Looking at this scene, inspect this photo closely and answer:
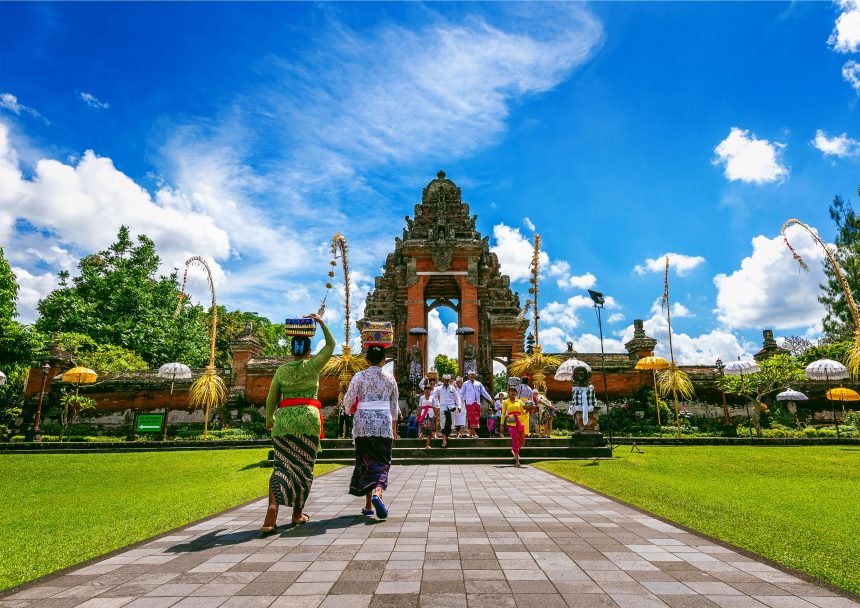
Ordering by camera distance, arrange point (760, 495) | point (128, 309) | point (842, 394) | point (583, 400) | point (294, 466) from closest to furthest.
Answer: point (294, 466) → point (760, 495) → point (583, 400) → point (842, 394) → point (128, 309)

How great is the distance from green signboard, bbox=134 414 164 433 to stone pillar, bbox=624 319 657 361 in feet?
74.6

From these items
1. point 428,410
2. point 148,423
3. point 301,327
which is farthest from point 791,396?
point 148,423

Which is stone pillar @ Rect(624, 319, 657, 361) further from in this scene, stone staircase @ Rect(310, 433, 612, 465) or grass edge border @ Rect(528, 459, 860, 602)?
grass edge border @ Rect(528, 459, 860, 602)

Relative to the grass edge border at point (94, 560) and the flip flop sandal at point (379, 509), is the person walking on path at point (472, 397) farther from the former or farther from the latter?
the grass edge border at point (94, 560)

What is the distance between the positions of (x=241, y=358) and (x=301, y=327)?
68.7ft

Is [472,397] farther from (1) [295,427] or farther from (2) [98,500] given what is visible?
(1) [295,427]

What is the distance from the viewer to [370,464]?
575 centimetres

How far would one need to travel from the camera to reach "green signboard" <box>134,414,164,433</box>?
20.9 m

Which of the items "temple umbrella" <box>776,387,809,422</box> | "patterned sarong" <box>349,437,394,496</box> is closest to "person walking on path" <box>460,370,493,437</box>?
"patterned sarong" <box>349,437,394,496</box>

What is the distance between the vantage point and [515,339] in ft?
87.5

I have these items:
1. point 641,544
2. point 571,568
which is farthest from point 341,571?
point 641,544

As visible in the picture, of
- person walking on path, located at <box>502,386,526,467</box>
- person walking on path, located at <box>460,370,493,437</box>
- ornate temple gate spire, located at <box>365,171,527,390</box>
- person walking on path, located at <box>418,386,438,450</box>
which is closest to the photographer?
person walking on path, located at <box>502,386,526,467</box>

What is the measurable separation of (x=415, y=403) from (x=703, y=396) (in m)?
14.6

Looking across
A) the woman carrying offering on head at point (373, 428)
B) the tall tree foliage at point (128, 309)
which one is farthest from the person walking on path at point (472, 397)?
the tall tree foliage at point (128, 309)
